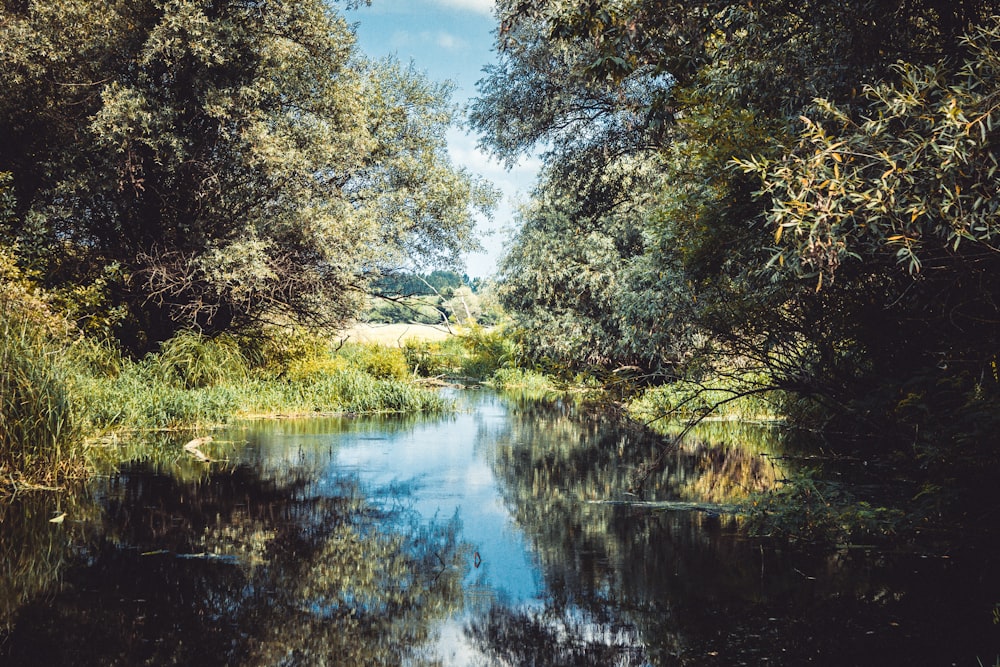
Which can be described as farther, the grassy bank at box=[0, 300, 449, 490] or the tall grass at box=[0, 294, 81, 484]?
the grassy bank at box=[0, 300, 449, 490]

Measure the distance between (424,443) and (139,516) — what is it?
6627 mm

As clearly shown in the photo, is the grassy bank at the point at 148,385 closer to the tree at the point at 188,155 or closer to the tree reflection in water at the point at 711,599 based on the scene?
the tree at the point at 188,155

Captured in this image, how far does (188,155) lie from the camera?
18.0 metres

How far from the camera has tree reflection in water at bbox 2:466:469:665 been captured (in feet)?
16.5

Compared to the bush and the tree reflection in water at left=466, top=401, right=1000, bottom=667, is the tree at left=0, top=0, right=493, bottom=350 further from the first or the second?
the tree reflection in water at left=466, top=401, right=1000, bottom=667

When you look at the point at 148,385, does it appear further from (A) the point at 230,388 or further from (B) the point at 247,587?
(B) the point at 247,587

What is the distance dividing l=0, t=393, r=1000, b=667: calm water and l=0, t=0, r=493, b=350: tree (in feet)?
28.8

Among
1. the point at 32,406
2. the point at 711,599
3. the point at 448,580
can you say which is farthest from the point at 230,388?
the point at 711,599

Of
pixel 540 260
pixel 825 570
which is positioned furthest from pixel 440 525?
pixel 540 260

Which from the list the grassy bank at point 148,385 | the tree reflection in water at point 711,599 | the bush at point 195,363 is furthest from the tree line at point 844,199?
the bush at point 195,363

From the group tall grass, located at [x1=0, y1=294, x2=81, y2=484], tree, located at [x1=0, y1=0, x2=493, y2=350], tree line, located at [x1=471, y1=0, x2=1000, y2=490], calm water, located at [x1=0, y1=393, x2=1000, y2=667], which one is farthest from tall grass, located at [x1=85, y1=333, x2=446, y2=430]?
tree line, located at [x1=471, y1=0, x2=1000, y2=490]

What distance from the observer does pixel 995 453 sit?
621 cm

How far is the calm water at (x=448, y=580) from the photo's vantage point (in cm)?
507

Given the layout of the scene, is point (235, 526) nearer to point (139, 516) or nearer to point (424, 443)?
point (139, 516)
